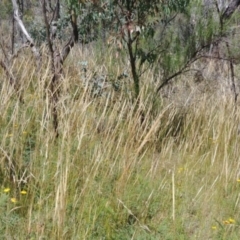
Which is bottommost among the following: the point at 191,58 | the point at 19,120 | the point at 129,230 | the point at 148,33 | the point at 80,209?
the point at 129,230

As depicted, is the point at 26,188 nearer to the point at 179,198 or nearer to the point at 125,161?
the point at 125,161

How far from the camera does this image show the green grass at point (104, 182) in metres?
2.43

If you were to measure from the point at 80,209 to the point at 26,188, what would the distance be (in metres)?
0.38

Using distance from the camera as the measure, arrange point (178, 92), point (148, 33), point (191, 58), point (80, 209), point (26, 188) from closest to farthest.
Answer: point (80, 209) → point (26, 188) → point (148, 33) → point (191, 58) → point (178, 92)

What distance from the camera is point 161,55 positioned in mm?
4246

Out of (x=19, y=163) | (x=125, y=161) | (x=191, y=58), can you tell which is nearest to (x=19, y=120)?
(x=19, y=163)

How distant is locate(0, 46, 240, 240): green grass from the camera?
7.98 ft

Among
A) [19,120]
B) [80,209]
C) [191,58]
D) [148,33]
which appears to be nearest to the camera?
[80,209]

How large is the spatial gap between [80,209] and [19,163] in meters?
0.54

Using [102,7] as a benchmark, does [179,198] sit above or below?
below

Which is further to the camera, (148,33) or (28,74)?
(28,74)

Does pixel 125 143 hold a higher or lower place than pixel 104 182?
higher

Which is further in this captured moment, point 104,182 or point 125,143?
point 125,143

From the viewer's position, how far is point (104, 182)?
2791mm
